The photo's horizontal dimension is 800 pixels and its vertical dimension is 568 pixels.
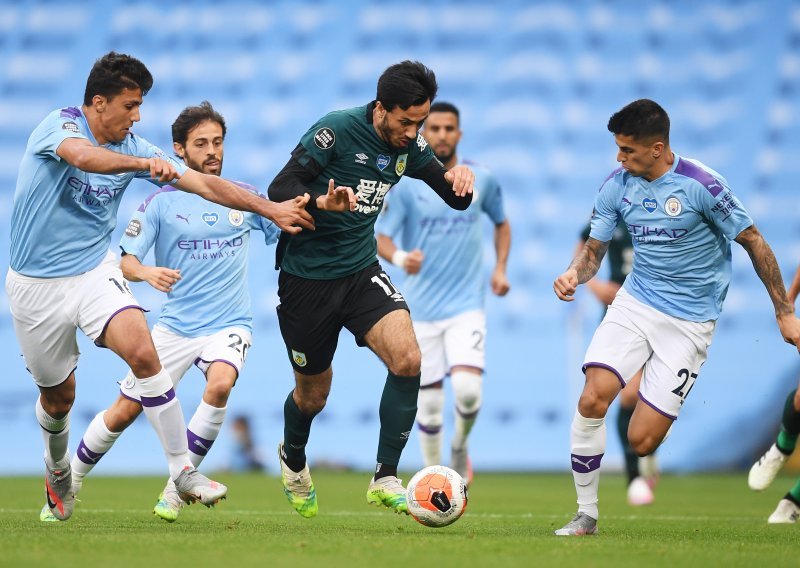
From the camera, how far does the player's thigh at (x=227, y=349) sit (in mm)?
8797

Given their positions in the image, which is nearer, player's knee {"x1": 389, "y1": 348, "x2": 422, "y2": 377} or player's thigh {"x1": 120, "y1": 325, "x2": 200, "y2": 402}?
player's knee {"x1": 389, "y1": 348, "x2": 422, "y2": 377}

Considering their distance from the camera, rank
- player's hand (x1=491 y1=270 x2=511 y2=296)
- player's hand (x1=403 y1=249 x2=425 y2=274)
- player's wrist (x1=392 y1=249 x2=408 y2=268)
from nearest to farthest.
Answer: player's hand (x1=403 y1=249 x2=425 y2=274) → player's wrist (x1=392 y1=249 x2=408 y2=268) → player's hand (x1=491 y1=270 x2=511 y2=296)

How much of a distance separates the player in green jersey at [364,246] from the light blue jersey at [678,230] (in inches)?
38.1

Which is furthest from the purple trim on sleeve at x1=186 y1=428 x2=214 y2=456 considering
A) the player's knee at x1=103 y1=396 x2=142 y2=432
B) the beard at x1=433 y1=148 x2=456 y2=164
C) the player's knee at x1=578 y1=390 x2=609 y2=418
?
the beard at x1=433 y1=148 x2=456 y2=164

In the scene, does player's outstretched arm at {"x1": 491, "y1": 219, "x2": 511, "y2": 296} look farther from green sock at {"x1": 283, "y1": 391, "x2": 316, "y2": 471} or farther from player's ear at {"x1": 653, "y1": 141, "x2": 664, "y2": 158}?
player's ear at {"x1": 653, "y1": 141, "x2": 664, "y2": 158}

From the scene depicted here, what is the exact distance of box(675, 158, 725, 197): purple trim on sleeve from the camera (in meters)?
7.55

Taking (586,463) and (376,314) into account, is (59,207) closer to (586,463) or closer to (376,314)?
(376,314)

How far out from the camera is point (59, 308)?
7441 millimetres

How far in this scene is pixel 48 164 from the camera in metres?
7.29

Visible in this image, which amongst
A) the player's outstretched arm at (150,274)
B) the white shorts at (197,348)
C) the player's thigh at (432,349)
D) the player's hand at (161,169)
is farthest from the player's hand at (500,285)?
the player's hand at (161,169)

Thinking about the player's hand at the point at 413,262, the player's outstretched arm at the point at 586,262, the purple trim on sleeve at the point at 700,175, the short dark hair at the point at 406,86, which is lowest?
the player's hand at the point at 413,262

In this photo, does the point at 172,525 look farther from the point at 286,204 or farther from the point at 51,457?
the point at 286,204

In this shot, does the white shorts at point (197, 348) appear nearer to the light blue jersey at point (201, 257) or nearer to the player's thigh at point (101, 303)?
the light blue jersey at point (201, 257)

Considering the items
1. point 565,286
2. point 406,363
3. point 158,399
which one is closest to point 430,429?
point 406,363
